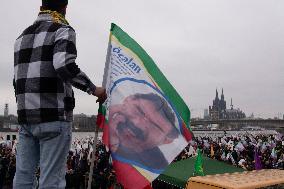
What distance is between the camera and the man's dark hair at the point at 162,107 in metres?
3.99

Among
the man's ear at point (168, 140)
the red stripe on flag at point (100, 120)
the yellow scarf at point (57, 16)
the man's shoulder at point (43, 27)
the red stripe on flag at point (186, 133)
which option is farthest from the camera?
the red stripe on flag at point (186, 133)

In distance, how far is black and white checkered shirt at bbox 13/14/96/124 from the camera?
2.92 meters

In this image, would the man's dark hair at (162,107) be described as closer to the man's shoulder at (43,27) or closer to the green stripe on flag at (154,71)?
the green stripe on flag at (154,71)

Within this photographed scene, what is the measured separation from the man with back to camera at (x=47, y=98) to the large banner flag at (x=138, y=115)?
28.1 inches

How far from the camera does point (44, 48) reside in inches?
119

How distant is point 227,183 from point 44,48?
2.42 m

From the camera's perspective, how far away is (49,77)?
117 inches

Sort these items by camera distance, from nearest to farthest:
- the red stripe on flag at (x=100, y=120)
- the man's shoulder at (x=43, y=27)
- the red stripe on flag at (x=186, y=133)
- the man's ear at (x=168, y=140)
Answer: the man's shoulder at (x=43, y=27), the red stripe on flag at (x=100, y=120), the man's ear at (x=168, y=140), the red stripe on flag at (x=186, y=133)

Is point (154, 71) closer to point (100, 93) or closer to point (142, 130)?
point (142, 130)

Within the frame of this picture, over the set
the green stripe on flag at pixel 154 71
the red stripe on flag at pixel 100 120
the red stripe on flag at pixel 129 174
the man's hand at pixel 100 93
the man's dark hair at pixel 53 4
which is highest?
the man's dark hair at pixel 53 4

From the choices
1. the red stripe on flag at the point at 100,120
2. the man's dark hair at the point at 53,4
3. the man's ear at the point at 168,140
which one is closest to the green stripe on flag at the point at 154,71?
the man's ear at the point at 168,140

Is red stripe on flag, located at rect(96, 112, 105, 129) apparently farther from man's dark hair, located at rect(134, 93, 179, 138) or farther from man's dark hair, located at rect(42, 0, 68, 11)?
man's dark hair, located at rect(42, 0, 68, 11)

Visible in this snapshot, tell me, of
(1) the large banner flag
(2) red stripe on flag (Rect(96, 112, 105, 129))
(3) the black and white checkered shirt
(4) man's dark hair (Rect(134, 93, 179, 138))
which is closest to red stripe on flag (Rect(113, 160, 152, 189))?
(1) the large banner flag

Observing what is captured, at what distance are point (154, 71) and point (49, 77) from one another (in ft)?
4.73
